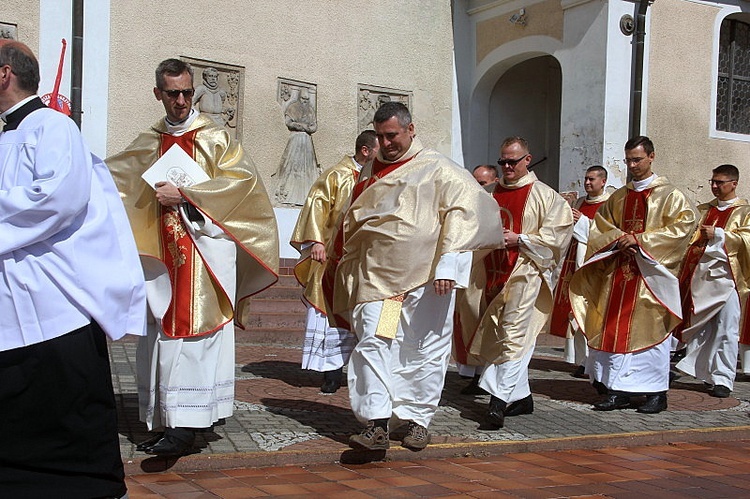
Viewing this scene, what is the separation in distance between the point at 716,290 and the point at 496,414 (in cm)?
344

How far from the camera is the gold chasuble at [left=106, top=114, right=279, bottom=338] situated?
4883mm

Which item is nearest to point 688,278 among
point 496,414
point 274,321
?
point 496,414

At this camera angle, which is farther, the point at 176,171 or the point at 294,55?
the point at 294,55

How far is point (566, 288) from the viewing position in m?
9.12

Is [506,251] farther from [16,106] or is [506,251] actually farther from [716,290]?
[16,106]

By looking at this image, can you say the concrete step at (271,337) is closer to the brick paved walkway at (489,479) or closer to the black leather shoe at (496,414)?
the black leather shoe at (496,414)

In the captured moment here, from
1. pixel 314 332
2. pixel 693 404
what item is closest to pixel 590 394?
pixel 693 404

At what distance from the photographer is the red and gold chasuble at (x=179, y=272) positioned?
4848 millimetres

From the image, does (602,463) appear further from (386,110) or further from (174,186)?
(174,186)

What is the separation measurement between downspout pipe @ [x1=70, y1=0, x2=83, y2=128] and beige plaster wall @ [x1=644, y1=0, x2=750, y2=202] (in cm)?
771

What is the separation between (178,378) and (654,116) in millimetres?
10542

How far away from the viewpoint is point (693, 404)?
7.54 meters

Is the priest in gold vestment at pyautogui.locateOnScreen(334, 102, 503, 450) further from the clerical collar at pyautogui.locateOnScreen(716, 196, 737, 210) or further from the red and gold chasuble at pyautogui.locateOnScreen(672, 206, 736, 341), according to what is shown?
the clerical collar at pyautogui.locateOnScreen(716, 196, 737, 210)

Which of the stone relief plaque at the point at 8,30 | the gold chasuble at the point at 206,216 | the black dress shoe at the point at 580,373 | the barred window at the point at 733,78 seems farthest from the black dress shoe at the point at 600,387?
the barred window at the point at 733,78
